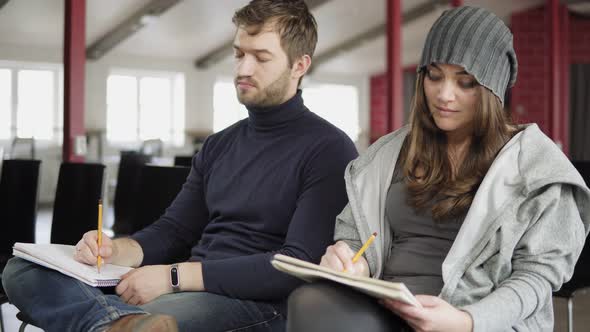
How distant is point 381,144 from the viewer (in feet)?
5.15

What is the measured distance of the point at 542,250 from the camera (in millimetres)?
1242

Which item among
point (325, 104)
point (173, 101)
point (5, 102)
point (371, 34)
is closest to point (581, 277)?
point (5, 102)

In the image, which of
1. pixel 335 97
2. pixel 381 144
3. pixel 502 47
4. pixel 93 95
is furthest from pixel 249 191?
pixel 335 97

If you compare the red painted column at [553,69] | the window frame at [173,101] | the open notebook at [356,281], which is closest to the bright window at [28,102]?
the window frame at [173,101]

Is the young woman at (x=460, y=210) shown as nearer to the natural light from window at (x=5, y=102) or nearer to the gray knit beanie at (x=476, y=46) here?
the gray knit beanie at (x=476, y=46)

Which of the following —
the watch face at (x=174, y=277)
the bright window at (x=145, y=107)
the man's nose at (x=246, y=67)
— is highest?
the bright window at (x=145, y=107)

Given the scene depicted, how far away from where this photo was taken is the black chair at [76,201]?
94.5 inches

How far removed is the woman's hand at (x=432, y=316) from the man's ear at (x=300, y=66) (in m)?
0.82

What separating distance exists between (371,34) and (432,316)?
10.5 m

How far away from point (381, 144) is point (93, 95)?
9339 millimetres

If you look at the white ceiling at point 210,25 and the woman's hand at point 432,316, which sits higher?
the white ceiling at point 210,25

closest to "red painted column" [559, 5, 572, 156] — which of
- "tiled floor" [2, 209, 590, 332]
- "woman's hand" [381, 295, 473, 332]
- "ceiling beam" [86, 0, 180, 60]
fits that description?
"ceiling beam" [86, 0, 180, 60]

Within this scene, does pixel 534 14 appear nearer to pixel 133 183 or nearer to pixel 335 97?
pixel 335 97

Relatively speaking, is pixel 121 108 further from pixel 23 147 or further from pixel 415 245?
pixel 415 245
